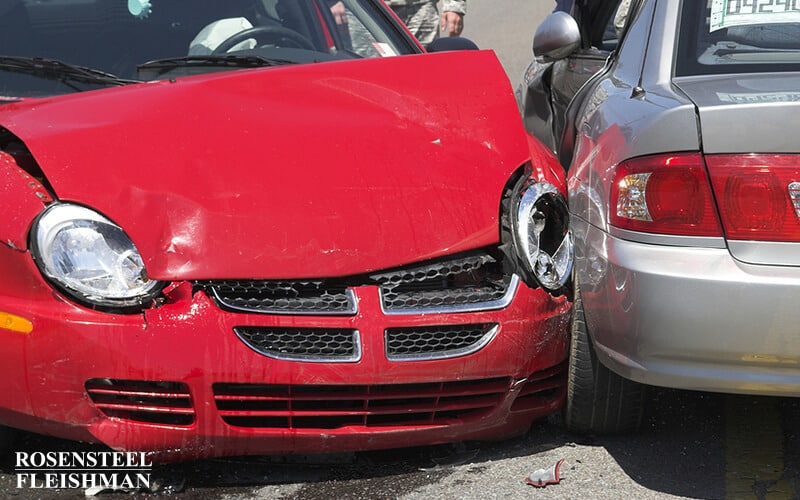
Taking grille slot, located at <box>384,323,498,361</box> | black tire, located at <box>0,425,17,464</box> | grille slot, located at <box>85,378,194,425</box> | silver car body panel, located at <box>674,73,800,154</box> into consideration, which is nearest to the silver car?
silver car body panel, located at <box>674,73,800,154</box>

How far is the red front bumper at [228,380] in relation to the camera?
256cm

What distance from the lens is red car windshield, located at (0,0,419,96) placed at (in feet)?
11.5

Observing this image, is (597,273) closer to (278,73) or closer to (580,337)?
(580,337)

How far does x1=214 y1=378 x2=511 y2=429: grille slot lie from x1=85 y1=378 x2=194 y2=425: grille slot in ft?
0.30

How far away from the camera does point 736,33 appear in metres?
2.99

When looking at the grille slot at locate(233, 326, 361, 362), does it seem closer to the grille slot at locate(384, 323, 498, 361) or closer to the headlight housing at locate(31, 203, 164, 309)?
the grille slot at locate(384, 323, 498, 361)

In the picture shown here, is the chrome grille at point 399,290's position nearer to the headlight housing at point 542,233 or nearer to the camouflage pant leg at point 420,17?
the headlight housing at point 542,233

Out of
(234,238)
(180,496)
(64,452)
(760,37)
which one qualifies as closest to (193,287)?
(234,238)

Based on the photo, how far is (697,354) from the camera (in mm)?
2504

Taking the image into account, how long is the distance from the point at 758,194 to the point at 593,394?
0.78 m

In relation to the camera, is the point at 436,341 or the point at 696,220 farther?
the point at 436,341

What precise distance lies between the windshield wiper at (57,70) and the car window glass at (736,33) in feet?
5.67

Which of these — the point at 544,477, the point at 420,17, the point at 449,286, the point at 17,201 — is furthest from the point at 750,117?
the point at 420,17

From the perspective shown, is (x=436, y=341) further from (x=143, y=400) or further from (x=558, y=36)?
(x=558, y=36)
